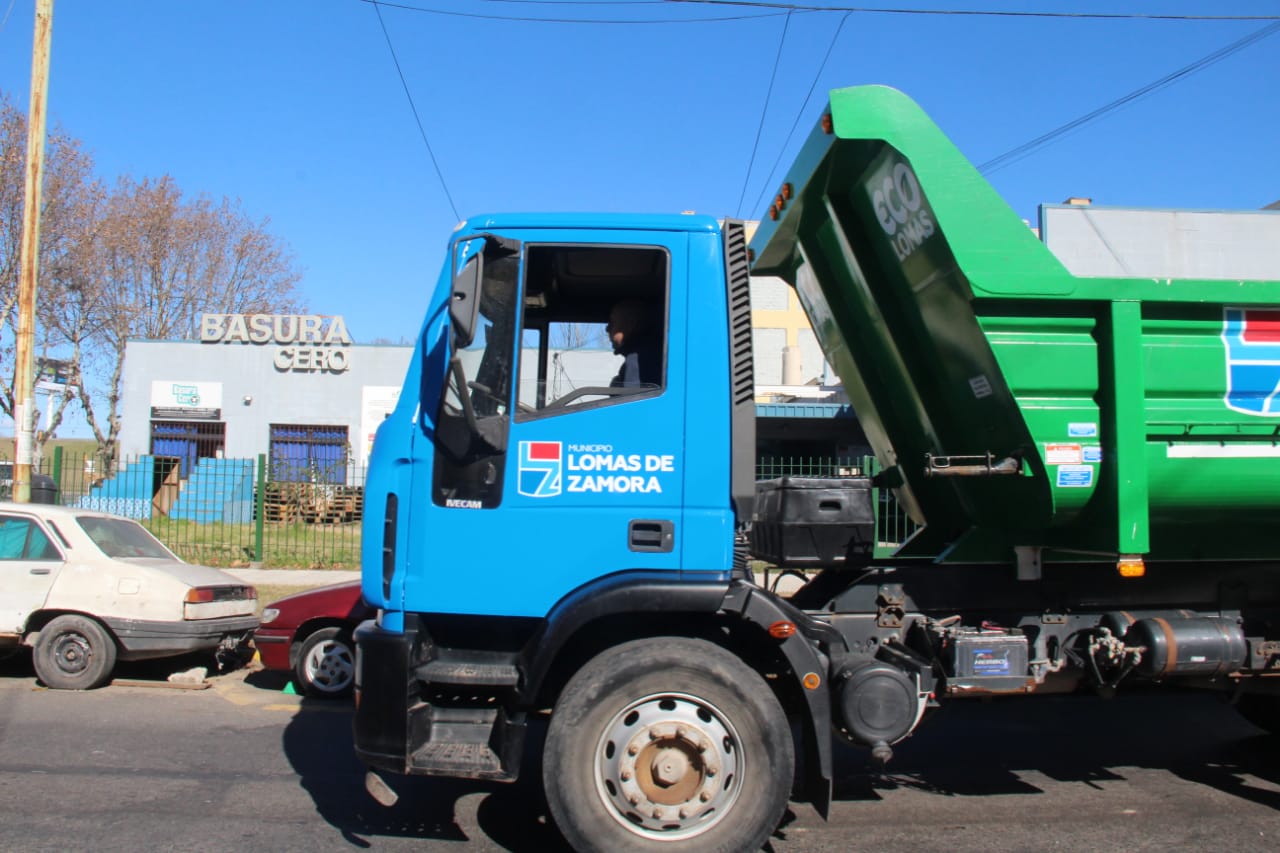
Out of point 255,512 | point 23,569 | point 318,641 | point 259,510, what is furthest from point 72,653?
point 255,512

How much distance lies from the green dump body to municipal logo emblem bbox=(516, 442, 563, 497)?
1.92m

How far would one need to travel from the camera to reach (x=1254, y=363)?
4098 mm

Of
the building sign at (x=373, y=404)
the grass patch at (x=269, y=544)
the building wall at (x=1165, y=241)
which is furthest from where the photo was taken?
the building sign at (x=373, y=404)

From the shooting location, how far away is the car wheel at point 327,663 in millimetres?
6664

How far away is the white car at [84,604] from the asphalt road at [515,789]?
1.52 feet

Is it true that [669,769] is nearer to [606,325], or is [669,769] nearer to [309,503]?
[606,325]

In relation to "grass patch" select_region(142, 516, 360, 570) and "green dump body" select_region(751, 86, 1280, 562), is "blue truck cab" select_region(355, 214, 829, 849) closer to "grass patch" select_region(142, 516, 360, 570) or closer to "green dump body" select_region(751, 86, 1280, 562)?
"green dump body" select_region(751, 86, 1280, 562)

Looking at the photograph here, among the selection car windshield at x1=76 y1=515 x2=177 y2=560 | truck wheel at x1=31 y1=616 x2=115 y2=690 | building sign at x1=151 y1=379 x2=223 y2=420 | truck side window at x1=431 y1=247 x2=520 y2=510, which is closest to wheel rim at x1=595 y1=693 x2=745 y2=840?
truck side window at x1=431 y1=247 x2=520 y2=510

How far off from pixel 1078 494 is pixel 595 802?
8.34ft

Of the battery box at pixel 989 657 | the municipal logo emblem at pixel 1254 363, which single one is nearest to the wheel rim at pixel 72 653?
the battery box at pixel 989 657

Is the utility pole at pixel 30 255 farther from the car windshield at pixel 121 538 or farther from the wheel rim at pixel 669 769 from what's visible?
the wheel rim at pixel 669 769

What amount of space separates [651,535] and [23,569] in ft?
19.8

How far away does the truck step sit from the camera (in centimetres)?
372

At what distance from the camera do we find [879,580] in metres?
4.57
